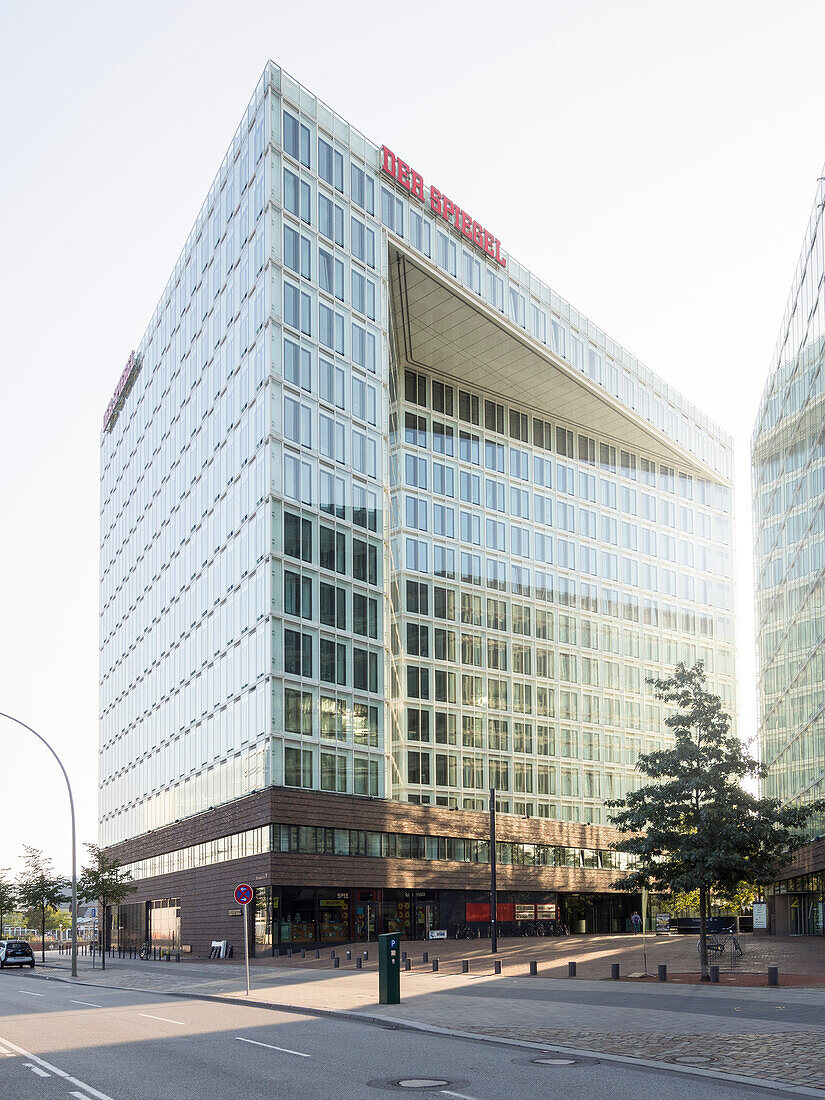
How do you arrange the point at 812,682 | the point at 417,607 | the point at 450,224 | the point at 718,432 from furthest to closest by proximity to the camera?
the point at 718,432
the point at 417,607
the point at 450,224
the point at 812,682

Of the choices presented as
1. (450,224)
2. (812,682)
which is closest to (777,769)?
(812,682)

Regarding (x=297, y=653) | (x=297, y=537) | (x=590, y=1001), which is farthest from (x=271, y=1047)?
(x=297, y=537)

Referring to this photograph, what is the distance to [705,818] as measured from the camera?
111 feet

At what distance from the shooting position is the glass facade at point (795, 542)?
5566cm

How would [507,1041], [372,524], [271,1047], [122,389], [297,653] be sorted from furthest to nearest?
[122,389]
[372,524]
[297,653]
[507,1041]
[271,1047]

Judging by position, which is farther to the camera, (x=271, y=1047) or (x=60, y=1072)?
(x=271, y=1047)

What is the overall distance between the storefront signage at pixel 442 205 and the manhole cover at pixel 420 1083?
60.3m

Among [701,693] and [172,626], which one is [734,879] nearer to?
[701,693]

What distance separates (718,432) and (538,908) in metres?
46.4

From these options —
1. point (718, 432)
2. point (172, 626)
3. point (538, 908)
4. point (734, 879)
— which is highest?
point (718, 432)

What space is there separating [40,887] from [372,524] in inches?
1520

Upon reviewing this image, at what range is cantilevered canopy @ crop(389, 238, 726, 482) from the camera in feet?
235

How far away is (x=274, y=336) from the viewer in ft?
195

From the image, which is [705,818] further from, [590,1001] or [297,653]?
[297,653]
